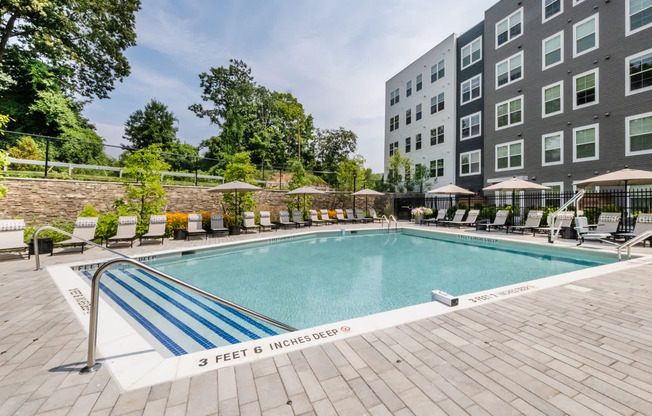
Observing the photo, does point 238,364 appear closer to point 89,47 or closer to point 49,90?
point 49,90

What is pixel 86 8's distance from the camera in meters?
17.3

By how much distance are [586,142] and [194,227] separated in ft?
63.0

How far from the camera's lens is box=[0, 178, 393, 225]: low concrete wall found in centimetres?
928

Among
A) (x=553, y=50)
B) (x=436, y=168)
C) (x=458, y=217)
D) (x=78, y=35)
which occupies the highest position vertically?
(x=78, y=35)

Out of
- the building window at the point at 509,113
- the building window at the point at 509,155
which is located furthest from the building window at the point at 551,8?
the building window at the point at 509,155

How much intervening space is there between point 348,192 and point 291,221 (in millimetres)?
6762

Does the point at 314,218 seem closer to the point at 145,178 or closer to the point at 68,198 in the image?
the point at 145,178

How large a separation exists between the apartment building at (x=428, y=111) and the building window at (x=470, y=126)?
654 millimetres

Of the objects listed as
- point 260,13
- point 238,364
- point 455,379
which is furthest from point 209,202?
point 455,379

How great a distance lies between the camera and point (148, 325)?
3.88m

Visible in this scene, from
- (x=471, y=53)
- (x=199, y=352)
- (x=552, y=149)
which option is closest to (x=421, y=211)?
(x=552, y=149)

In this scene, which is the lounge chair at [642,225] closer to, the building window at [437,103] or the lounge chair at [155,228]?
the lounge chair at [155,228]

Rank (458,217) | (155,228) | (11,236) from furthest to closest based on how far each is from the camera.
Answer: (458,217), (155,228), (11,236)

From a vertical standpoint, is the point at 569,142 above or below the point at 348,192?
above
